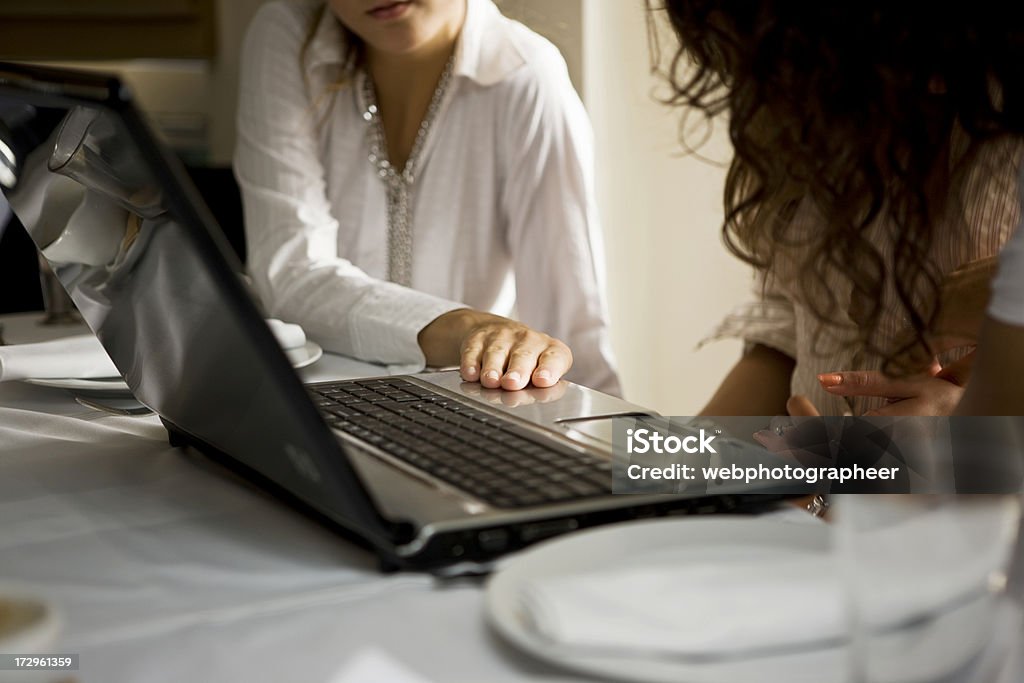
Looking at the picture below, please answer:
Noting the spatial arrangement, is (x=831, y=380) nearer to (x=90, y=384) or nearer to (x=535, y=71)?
(x=90, y=384)

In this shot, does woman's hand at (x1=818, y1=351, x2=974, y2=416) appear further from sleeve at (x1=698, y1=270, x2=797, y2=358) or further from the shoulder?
the shoulder

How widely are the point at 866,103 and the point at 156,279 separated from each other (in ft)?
1.54

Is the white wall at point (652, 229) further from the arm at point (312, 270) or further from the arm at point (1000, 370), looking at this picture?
the arm at point (1000, 370)

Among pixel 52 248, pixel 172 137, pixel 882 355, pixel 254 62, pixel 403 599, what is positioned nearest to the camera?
pixel 403 599

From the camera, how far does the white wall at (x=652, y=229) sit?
194 cm

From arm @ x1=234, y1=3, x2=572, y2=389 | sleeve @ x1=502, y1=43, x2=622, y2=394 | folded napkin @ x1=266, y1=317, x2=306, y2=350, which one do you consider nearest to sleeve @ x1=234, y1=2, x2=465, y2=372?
arm @ x1=234, y1=3, x2=572, y2=389

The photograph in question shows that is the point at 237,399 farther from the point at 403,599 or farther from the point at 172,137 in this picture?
the point at 172,137

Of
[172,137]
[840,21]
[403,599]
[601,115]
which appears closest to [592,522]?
[403,599]

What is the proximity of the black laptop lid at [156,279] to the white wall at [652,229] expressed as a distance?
4.32ft

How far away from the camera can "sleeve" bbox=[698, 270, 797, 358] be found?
3.85ft

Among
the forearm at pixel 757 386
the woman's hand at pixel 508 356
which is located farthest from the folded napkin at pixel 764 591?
the forearm at pixel 757 386

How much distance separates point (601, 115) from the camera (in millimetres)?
1968

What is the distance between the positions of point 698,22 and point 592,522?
18.3 inches

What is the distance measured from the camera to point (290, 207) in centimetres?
147
